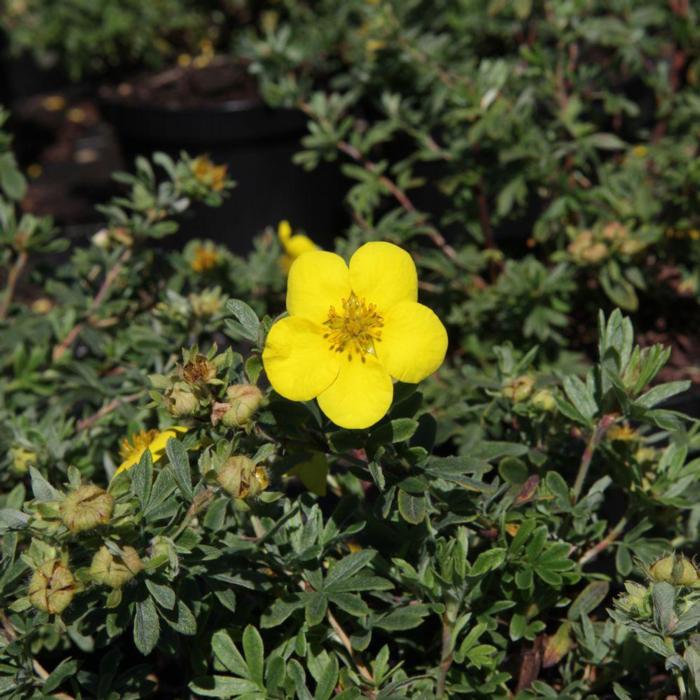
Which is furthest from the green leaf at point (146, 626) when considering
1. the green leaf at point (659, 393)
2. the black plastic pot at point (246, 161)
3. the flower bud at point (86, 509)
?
the black plastic pot at point (246, 161)

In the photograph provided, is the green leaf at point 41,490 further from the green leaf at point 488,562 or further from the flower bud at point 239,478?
the green leaf at point 488,562

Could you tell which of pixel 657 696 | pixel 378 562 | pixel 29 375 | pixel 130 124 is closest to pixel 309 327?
pixel 378 562

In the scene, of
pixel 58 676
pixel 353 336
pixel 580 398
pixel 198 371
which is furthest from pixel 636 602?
pixel 58 676

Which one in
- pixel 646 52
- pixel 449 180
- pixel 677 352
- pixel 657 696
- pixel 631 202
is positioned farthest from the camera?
pixel 646 52

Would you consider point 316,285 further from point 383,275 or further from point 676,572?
point 676,572

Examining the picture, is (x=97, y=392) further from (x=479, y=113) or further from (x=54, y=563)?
(x=479, y=113)
